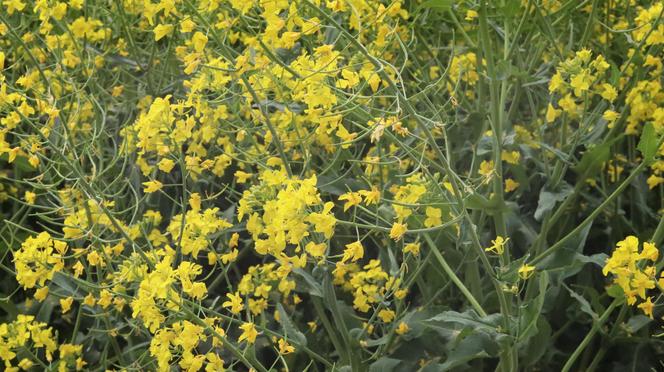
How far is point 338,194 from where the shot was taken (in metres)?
3.44

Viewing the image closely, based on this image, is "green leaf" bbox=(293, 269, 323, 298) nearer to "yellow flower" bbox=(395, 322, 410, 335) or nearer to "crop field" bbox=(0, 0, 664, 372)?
"crop field" bbox=(0, 0, 664, 372)

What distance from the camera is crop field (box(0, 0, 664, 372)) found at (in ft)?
8.45

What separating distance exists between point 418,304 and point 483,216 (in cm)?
72

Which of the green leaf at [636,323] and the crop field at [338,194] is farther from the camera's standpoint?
the green leaf at [636,323]

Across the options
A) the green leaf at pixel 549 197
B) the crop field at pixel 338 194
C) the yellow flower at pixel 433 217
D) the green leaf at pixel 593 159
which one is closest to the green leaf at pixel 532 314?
the crop field at pixel 338 194

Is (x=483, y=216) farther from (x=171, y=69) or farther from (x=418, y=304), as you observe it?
(x=171, y=69)

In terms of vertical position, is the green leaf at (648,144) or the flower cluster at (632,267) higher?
the green leaf at (648,144)

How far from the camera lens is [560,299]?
3777 mm

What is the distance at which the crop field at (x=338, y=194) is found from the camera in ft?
8.45

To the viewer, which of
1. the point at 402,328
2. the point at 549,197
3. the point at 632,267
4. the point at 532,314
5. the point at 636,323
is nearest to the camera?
the point at 632,267

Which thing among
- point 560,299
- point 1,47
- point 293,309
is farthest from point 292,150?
point 1,47

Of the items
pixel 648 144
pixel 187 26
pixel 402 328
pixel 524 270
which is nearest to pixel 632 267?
pixel 524 270

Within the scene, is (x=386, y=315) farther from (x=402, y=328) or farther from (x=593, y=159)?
(x=593, y=159)

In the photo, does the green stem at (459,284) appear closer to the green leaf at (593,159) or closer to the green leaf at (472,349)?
the green leaf at (472,349)
